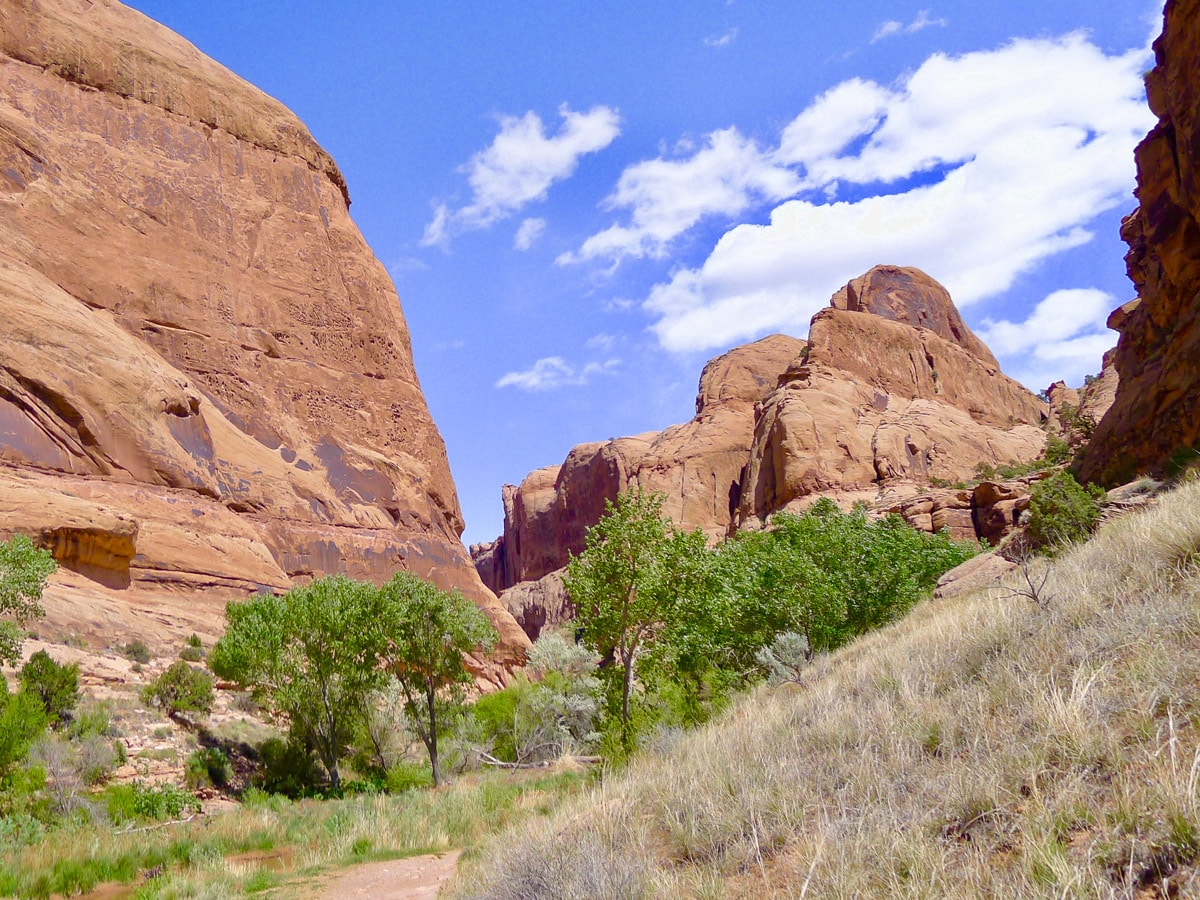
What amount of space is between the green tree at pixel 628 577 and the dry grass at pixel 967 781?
8995 mm

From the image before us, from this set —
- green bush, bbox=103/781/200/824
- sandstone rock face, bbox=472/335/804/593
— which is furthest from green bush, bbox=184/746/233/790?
sandstone rock face, bbox=472/335/804/593

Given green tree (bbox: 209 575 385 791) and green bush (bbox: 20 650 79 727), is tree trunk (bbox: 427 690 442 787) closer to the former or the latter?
green tree (bbox: 209 575 385 791)

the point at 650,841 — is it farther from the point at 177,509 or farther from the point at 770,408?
the point at 770,408

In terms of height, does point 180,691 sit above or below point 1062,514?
above

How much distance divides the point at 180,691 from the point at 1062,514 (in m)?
24.8

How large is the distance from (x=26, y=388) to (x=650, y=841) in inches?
1278

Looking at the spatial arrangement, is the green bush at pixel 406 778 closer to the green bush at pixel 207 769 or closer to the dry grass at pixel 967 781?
the green bush at pixel 207 769

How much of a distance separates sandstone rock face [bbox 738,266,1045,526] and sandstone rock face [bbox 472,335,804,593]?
9.04 metres

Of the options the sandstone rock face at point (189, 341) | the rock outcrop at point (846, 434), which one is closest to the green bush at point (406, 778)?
the sandstone rock face at point (189, 341)

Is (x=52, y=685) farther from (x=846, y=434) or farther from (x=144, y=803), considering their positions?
(x=846, y=434)

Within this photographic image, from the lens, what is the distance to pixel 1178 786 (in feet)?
11.4

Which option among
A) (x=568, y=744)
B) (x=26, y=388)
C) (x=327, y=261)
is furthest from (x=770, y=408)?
(x=26, y=388)

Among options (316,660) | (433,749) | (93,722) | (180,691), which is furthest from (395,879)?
(180,691)

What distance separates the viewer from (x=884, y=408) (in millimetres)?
66812
